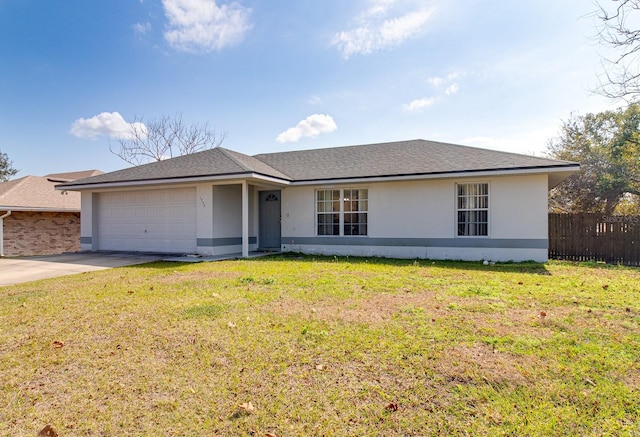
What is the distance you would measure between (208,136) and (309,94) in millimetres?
20189

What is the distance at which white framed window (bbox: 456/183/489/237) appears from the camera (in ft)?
38.7

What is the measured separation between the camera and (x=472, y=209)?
11.9 m

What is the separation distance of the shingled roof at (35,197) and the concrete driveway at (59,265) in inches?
210

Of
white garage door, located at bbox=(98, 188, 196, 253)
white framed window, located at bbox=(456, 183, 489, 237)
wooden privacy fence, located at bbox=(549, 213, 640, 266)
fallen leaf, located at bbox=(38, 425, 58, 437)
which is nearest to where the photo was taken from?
fallen leaf, located at bbox=(38, 425, 58, 437)

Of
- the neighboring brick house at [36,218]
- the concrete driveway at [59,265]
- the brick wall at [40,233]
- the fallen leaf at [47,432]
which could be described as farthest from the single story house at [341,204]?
the fallen leaf at [47,432]

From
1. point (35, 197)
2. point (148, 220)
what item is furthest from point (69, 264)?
point (35, 197)

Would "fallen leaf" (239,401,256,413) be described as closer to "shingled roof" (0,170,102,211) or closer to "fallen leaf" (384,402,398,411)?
"fallen leaf" (384,402,398,411)

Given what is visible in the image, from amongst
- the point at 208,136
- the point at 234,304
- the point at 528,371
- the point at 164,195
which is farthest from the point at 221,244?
the point at 208,136

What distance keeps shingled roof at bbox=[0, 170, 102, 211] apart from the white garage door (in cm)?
341

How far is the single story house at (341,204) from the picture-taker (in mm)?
11406

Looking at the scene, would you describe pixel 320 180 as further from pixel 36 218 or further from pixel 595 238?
pixel 36 218

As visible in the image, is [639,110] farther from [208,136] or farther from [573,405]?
[208,136]

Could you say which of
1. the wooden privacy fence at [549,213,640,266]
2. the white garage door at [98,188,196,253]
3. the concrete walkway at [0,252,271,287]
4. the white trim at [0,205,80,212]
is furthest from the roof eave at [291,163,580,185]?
the white trim at [0,205,80,212]

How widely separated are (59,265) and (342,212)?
9692mm
